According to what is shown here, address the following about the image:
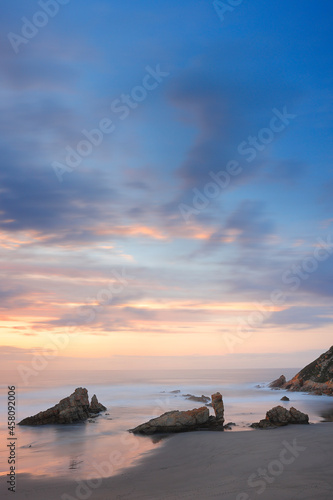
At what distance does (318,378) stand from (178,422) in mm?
52880

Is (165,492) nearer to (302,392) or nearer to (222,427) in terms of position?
(222,427)

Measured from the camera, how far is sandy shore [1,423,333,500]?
56.2 feet

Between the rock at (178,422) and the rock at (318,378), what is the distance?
4472cm

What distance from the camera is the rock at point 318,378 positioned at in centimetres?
7350

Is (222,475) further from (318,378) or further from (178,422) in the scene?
(318,378)

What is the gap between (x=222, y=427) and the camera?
36031 mm

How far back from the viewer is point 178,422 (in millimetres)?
35000

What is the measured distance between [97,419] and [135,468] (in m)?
25.0

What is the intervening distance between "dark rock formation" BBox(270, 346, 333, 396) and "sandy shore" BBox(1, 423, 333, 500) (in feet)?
163

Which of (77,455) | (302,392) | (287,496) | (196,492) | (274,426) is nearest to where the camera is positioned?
(287,496)

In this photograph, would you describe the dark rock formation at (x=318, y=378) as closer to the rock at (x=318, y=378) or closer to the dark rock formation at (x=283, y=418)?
the rock at (x=318, y=378)

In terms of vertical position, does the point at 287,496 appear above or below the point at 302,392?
above

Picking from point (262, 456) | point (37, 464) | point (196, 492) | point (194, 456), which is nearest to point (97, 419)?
point (37, 464)

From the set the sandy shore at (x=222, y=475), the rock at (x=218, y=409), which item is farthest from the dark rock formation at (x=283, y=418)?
the sandy shore at (x=222, y=475)
